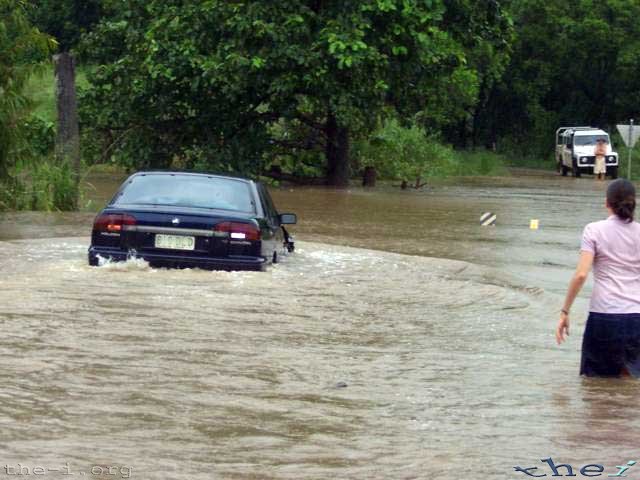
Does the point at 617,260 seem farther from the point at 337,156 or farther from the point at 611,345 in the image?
the point at 337,156

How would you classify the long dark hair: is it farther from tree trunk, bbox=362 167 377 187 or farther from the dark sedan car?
tree trunk, bbox=362 167 377 187

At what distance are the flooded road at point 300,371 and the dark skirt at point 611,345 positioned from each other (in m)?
0.11

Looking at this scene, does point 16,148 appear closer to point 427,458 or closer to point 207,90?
point 207,90

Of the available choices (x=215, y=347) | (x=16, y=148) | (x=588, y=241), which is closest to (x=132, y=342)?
(x=215, y=347)

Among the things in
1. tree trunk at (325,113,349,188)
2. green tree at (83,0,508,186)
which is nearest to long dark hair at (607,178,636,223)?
green tree at (83,0,508,186)

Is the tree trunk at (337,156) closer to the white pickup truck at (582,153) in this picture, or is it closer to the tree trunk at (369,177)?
the tree trunk at (369,177)

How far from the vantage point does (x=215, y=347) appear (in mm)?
10766

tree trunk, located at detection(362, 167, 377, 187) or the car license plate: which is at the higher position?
the car license plate

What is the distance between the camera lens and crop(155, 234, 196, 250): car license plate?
14391 mm

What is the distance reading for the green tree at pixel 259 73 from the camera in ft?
99.5

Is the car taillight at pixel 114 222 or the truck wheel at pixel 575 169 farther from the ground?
the car taillight at pixel 114 222

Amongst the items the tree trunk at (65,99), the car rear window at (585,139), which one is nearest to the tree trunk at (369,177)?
the tree trunk at (65,99)

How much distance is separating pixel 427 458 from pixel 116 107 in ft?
89.7

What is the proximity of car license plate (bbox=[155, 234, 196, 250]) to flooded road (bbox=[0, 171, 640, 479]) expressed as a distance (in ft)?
0.87
